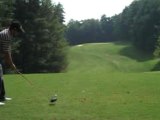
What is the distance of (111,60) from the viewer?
97188mm

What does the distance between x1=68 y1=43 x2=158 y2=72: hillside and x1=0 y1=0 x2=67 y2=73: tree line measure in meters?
8.42

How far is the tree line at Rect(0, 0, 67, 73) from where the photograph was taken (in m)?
64.1

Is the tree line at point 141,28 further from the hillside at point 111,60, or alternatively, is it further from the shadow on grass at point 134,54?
the hillside at point 111,60

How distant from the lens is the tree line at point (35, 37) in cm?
6412

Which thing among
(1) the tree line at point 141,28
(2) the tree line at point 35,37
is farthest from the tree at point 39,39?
(1) the tree line at point 141,28

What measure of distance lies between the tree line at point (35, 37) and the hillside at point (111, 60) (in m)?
8.42

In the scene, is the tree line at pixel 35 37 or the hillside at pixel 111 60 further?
the hillside at pixel 111 60

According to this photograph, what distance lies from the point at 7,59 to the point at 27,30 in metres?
54.0

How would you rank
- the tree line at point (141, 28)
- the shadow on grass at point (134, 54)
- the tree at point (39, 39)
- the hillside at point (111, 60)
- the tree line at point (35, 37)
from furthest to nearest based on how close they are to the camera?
the tree line at point (141, 28) < the shadow on grass at point (134, 54) < the hillside at point (111, 60) < the tree at point (39, 39) < the tree line at point (35, 37)

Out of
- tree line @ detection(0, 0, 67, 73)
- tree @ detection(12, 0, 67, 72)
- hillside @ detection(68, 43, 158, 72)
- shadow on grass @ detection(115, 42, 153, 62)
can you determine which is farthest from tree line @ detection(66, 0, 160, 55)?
tree line @ detection(0, 0, 67, 73)

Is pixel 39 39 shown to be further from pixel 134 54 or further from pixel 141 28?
pixel 141 28

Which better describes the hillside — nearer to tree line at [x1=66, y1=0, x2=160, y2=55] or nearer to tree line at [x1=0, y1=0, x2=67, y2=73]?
tree line at [x1=66, y1=0, x2=160, y2=55]

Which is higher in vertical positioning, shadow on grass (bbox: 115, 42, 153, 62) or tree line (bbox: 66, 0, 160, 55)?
tree line (bbox: 66, 0, 160, 55)

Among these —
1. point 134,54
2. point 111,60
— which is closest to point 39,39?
point 111,60
